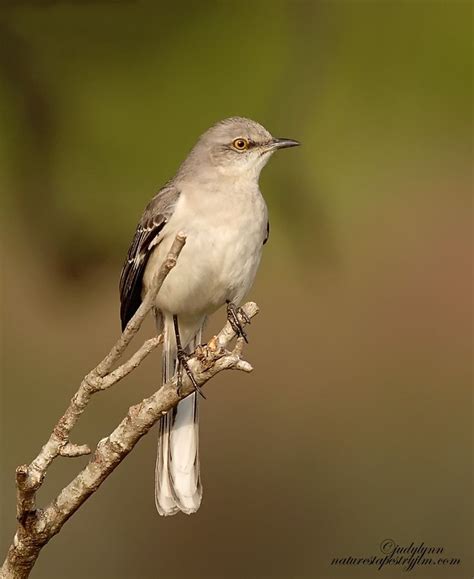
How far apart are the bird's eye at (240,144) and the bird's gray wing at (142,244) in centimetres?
26

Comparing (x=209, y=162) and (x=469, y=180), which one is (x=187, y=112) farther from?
(x=469, y=180)

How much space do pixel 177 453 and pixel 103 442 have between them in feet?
2.63

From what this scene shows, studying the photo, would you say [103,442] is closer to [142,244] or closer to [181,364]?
[181,364]

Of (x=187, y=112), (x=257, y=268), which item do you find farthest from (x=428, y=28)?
(x=257, y=268)

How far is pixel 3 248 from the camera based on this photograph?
8.91 feet

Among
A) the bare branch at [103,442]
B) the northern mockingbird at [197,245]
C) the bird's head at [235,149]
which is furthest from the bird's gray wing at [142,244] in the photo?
the bare branch at [103,442]

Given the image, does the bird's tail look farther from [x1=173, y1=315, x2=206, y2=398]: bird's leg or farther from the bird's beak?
the bird's beak

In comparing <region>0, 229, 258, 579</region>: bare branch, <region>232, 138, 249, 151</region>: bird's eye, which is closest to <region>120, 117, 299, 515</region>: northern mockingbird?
<region>232, 138, 249, 151</region>: bird's eye

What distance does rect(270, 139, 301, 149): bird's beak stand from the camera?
2.74 meters

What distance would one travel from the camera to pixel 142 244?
3.01 meters

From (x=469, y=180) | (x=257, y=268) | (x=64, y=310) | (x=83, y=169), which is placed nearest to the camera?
(x=64, y=310)

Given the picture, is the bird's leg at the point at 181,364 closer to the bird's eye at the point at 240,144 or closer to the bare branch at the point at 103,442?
the bare branch at the point at 103,442

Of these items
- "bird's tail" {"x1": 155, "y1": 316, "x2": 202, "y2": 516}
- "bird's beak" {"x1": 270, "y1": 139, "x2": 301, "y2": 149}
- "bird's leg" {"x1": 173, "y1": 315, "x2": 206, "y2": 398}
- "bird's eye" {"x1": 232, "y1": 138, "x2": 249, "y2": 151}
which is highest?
"bird's beak" {"x1": 270, "y1": 139, "x2": 301, "y2": 149}

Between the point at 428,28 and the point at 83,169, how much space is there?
972 mm
